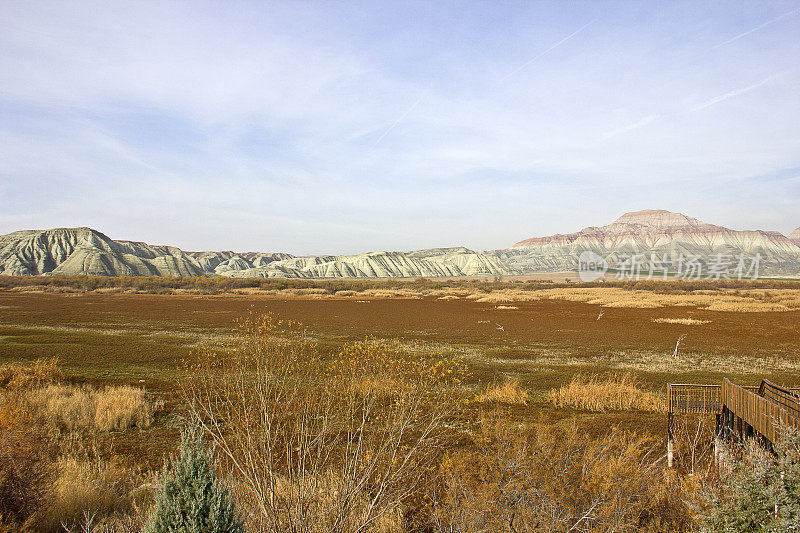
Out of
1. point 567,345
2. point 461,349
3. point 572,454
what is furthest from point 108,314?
point 572,454

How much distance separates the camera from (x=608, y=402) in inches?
531

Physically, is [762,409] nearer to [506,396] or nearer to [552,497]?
[552,497]

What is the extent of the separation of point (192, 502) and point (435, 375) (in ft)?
31.2

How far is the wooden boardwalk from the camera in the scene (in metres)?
5.63

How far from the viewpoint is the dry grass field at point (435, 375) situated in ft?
20.0

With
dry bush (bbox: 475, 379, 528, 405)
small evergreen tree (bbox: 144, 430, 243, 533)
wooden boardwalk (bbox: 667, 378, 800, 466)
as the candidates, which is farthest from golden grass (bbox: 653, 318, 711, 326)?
small evergreen tree (bbox: 144, 430, 243, 533)

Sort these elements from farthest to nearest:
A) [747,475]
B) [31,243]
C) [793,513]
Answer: [31,243] → [747,475] → [793,513]

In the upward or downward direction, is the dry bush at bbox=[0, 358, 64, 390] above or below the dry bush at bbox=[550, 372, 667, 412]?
above

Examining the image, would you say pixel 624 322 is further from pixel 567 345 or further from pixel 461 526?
pixel 461 526

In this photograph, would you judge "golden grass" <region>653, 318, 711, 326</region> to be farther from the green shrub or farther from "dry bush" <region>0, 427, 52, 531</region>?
"dry bush" <region>0, 427, 52, 531</region>

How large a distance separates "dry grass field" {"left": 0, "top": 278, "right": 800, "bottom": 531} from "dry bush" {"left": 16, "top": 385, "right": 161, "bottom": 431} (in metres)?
0.04

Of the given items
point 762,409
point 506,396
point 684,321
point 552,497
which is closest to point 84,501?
point 552,497

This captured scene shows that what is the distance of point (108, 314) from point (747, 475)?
46086 millimetres

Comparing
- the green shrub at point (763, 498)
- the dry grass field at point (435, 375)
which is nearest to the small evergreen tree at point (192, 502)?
the dry grass field at point (435, 375)
